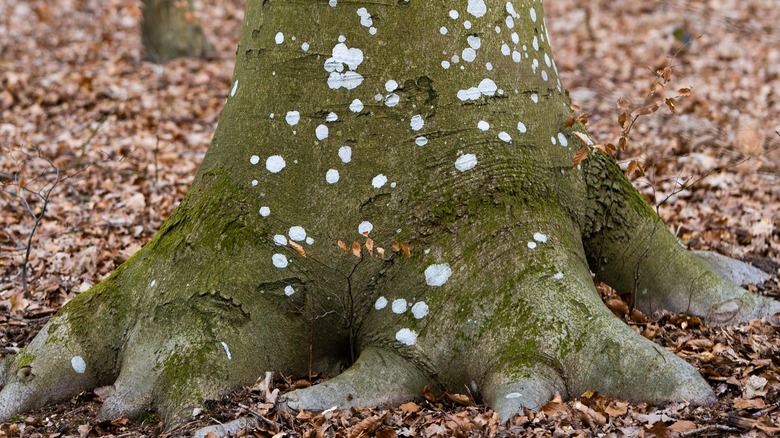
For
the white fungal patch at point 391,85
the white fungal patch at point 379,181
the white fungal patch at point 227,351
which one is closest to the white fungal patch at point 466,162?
the white fungal patch at point 379,181

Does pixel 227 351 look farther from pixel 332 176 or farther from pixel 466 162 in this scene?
pixel 466 162

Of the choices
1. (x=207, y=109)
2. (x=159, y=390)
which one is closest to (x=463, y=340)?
(x=159, y=390)

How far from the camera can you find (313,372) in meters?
3.63

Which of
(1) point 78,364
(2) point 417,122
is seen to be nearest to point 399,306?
(2) point 417,122

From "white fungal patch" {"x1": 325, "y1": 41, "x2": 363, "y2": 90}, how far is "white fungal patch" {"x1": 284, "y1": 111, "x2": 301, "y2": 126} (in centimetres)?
22

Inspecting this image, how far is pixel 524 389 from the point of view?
3174 millimetres

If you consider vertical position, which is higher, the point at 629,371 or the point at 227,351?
the point at 227,351

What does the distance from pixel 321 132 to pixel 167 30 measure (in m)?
8.75

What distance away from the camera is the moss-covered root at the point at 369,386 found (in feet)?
10.6

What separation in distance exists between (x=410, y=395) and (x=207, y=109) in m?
6.85

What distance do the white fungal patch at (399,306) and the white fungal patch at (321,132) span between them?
0.85 meters

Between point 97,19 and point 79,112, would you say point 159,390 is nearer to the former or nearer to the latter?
point 79,112

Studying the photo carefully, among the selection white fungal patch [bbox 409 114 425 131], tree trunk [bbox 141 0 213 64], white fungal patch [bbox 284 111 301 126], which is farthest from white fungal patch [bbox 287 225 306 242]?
tree trunk [bbox 141 0 213 64]

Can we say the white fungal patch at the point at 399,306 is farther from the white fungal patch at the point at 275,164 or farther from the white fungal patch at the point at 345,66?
the white fungal patch at the point at 345,66
